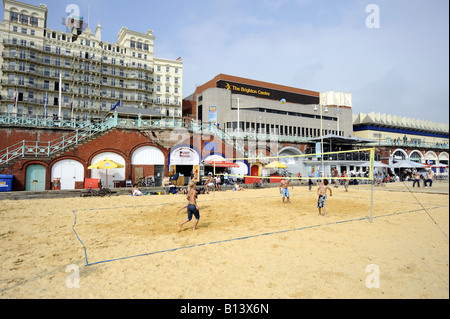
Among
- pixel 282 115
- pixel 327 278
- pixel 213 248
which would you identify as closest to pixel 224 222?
Result: pixel 213 248

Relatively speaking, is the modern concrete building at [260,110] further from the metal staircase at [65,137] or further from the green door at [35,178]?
the green door at [35,178]

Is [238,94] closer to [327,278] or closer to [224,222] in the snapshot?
[224,222]

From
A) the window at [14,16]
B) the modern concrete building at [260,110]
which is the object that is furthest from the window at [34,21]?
the modern concrete building at [260,110]

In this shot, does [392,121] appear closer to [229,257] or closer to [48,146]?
[229,257]

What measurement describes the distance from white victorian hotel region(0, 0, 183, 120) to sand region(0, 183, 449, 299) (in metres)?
31.6

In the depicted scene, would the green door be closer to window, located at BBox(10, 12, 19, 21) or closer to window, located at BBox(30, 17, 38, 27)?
window, located at BBox(30, 17, 38, 27)

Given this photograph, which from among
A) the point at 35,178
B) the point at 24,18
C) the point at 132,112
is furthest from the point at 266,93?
the point at 24,18

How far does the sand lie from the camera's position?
169 inches

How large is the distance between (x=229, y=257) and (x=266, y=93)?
50146 millimetres

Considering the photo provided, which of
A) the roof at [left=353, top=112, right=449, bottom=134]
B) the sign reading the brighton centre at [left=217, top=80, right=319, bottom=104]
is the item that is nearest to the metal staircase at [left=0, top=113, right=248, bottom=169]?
the sign reading the brighton centre at [left=217, top=80, right=319, bottom=104]

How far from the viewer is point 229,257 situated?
5766mm

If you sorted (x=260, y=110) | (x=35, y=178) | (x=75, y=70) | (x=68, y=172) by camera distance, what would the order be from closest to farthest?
1. (x=35, y=178)
2. (x=68, y=172)
3. (x=260, y=110)
4. (x=75, y=70)

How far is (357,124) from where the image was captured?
58000 mm

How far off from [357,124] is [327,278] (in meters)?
62.4
